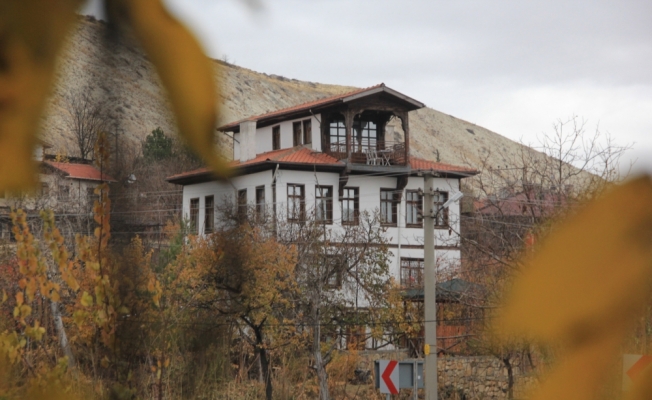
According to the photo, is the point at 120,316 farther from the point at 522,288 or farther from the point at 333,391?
the point at 333,391

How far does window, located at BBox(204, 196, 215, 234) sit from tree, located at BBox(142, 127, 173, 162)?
0.03 metres

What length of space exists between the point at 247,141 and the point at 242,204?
44 mm

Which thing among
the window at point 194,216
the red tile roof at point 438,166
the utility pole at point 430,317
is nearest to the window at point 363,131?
the red tile roof at point 438,166

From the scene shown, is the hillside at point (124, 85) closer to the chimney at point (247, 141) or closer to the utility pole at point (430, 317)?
the chimney at point (247, 141)

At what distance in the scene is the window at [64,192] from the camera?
1.35 ft

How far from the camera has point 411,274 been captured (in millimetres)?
13375

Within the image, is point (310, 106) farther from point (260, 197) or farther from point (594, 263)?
point (594, 263)

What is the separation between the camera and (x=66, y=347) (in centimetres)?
47

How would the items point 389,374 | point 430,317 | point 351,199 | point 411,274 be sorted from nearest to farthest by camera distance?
point 351,199
point 389,374
point 430,317
point 411,274

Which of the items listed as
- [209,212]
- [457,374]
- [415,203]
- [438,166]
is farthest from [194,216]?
[457,374]

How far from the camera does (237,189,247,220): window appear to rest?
1.30 ft

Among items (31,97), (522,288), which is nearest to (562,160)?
(522,288)

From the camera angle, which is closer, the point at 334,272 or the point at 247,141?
the point at 247,141

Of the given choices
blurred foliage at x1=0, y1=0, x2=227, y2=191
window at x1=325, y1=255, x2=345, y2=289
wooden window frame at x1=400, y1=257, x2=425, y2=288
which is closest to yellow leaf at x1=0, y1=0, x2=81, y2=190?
blurred foliage at x1=0, y1=0, x2=227, y2=191
